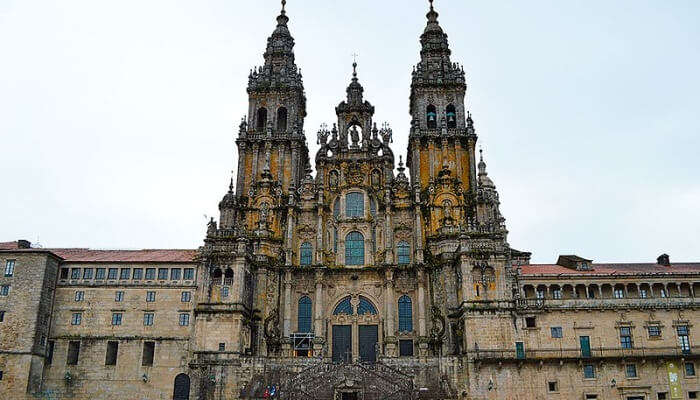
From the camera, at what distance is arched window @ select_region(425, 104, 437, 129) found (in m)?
69.4

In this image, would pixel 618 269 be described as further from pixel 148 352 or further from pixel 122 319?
pixel 122 319

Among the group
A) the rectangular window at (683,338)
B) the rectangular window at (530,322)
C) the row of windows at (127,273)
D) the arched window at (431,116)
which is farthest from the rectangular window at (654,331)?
the row of windows at (127,273)

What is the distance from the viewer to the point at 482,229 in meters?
60.6

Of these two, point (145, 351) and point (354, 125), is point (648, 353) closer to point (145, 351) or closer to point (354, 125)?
point (354, 125)

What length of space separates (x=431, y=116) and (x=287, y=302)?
87.2 feet

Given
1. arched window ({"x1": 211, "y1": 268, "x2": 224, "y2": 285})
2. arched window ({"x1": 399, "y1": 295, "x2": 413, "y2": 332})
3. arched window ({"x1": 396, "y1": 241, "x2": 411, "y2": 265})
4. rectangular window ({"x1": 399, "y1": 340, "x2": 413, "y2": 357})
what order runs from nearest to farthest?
arched window ({"x1": 211, "y1": 268, "x2": 224, "y2": 285})
rectangular window ({"x1": 399, "y1": 340, "x2": 413, "y2": 357})
arched window ({"x1": 399, "y1": 295, "x2": 413, "y2": 332})
arched window ({"x1": 396, "y1": 241, "x2": 411, "y2": 265})

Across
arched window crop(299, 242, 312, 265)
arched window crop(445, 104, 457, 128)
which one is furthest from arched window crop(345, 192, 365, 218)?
arched window crop(445, 104, 457, 128)

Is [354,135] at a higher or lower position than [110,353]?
higher

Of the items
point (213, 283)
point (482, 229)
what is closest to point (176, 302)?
point (213, 283)

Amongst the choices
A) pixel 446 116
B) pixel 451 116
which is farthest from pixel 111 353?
pixel 451 116

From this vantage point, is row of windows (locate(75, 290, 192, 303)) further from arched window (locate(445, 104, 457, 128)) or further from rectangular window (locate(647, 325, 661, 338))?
rectangular window (locate(647, 325, 661, 338))

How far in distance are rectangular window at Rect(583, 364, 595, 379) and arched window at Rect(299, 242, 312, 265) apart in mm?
27787

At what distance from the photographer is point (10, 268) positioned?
56.6m

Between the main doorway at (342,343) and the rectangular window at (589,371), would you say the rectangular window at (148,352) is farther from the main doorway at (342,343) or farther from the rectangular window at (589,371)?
the rectangular window at (589,371)
